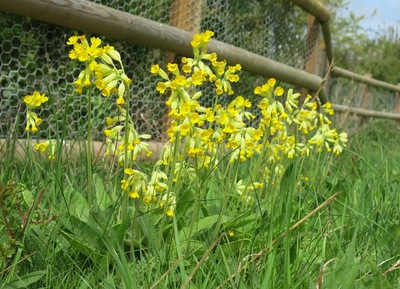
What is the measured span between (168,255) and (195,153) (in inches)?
10.2

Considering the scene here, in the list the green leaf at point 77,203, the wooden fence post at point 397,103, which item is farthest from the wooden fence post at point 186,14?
the wooden fence post at point 397,103

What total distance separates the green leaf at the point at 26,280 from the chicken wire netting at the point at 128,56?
62 cm

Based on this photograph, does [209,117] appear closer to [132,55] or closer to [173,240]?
[173,240]

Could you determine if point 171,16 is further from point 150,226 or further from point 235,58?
point 150,226

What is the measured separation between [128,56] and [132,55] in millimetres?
87

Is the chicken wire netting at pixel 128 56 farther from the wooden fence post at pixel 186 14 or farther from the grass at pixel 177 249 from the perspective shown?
the grass at pixel 177 249

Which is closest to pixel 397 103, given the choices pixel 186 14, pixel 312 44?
pixel 312 44

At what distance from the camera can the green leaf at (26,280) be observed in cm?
140

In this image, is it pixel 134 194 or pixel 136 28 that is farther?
pixel 136 28

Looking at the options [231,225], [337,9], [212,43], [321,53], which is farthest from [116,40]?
[337,9]

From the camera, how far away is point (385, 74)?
67.6ft

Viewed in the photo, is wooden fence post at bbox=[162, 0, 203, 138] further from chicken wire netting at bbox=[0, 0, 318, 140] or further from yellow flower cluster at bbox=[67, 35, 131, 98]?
yellow flower cluster at bbox=[67, 35, 131, 98]

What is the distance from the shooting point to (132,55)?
395 cm

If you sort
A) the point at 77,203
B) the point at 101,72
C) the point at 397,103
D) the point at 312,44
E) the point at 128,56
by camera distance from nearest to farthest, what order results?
1. the point at 101,72
2. the point at 77,203
3. the point at 128,56
4. the point at 312,44
5. the point at 397,103
